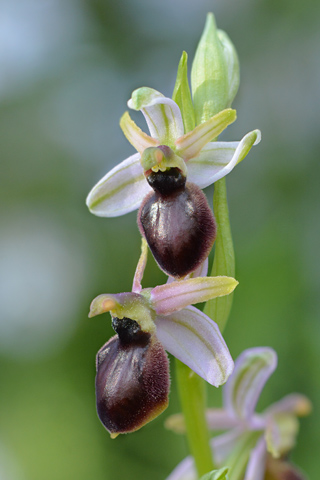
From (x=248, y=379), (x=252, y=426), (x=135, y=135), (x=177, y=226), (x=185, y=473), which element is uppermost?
(x=135, y=135)

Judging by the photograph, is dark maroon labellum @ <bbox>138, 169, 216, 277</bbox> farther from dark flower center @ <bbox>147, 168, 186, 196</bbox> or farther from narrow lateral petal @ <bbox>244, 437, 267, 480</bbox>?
narrow lateral petal @ <bbox>244, 437, 267, 480</bbox>

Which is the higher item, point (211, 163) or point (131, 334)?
point (211, 163)

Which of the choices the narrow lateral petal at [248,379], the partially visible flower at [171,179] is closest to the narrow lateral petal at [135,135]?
the partially visible flower at [171,179]

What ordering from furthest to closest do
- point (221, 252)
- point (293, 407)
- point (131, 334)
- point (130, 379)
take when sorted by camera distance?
point (293, 407) < point (221, 252) < point (131, 334) < point (130, 379)

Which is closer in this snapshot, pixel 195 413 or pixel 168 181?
pixel 168 181

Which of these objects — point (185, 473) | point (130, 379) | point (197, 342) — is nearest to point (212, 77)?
point (197, 342)

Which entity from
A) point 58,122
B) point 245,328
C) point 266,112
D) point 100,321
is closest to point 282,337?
point 245,328

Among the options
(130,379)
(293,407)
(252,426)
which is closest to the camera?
(130,379)

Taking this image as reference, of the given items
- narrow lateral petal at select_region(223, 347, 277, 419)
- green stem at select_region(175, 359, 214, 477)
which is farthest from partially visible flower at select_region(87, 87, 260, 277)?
narrow lateral petal at select_region(223, 347, 277, 419)

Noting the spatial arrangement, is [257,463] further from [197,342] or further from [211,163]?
[211,163]
